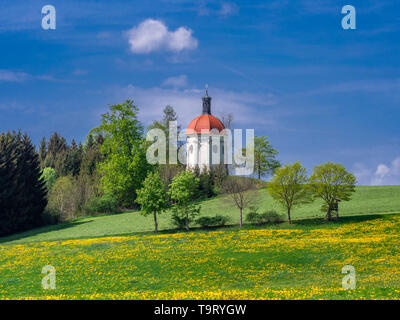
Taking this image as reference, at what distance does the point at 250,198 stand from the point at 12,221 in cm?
3426

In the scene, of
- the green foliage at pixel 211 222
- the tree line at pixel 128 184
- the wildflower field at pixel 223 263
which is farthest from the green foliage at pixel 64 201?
the green foliage at pixel 211 222

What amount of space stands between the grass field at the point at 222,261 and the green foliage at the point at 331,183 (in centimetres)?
259

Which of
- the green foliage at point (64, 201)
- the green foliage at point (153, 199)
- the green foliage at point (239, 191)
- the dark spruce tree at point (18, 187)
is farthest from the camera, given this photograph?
the green foliage at point (64, 201)

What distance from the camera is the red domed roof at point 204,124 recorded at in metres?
98.1

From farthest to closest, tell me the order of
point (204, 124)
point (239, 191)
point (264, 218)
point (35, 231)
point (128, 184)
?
point (204, 124) < point (128, 184) < point (35, 231) < point (239, 191) < point (264, 218)

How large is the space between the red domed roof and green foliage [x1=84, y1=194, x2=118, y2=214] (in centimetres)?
Answer: 2884

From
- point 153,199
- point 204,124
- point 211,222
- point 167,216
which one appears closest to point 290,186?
point 211,222

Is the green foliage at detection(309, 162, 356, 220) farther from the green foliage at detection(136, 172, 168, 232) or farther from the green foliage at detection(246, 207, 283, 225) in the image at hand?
the green foliage at detection(136, 172, 168, 232)

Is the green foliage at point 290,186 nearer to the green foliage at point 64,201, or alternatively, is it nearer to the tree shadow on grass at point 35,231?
the tree shadow on grass at point 35,231

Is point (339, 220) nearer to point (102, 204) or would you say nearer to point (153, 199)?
point (153, 199)

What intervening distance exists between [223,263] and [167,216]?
3399 cm

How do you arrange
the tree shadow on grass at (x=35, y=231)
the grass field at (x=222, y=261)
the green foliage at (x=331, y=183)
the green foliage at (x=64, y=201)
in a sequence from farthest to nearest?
the green foliage at (x=64, y=201), the tree shadow on grass at (x=35, y=231), the green foliage at (x=331, y=183), the grass field at (x=222, y=261)

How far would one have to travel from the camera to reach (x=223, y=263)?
105 feet

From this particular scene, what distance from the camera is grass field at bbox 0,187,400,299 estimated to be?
871 inches
